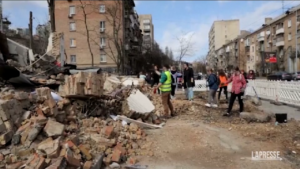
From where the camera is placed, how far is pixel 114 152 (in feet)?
18.0

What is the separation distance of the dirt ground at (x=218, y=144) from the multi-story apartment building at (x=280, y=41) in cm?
5267

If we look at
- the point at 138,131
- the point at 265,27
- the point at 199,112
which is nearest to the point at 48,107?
the point at 138,131

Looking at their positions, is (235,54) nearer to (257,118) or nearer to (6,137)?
(257,118)

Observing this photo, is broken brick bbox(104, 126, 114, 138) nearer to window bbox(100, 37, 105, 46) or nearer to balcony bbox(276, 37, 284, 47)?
window bbox(100, 37, 105, 46)

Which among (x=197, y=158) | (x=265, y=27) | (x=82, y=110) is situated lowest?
(x=197, y=158)

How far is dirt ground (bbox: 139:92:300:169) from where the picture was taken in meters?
5.48

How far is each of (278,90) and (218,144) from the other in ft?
32.3

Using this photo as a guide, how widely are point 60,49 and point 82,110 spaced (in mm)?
10056

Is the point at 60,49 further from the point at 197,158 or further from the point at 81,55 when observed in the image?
the point at 81,55

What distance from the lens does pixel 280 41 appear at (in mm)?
65188

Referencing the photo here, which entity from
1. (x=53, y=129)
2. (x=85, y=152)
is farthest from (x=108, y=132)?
(x=53, y=129)

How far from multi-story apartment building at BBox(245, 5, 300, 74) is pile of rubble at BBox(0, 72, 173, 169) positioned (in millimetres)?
54146

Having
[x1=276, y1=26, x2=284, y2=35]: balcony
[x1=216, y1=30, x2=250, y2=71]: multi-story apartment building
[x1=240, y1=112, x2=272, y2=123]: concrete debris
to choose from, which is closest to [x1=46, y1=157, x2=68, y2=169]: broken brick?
[x1=240, y1=112, x2=272, y2=123]: concrete debris

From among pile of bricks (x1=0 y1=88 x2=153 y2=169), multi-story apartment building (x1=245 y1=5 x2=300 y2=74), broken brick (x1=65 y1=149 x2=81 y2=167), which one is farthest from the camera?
multi-story apartment building (x1=245 y1=5 x2=300 y2=74)
